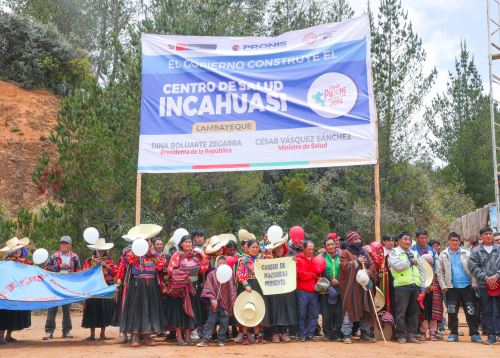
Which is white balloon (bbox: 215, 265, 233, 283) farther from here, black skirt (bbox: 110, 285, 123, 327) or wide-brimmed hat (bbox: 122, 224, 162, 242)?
black skirt (bbox: 110, 285, 123, 327)

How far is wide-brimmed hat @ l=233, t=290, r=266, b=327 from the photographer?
9.21 m

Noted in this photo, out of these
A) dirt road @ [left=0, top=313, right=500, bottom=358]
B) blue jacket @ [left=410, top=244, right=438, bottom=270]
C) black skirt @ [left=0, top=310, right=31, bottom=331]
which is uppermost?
blue jacket @ [left=410, top=244, right=438, bottom=270]

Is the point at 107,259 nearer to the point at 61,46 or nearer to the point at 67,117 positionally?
the point at 67,117

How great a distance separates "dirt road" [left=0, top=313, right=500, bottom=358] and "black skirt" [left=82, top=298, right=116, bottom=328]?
392mm

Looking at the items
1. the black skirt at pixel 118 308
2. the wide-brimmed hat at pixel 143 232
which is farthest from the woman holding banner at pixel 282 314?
the black skirt at pixel 118 308

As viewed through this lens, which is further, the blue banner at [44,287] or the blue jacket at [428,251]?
the blue jacket at [428,251]

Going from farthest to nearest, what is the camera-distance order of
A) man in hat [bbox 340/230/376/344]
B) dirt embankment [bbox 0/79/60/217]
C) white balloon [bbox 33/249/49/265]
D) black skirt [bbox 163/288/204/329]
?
dirt embankment [bbox 0/79/60/217]
white balloon [bbox 33/249/49/265]
man in hat [bbox 340/230/376/344]
black skirt [bbox 163/288/204/329]

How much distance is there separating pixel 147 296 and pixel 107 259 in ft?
4.77

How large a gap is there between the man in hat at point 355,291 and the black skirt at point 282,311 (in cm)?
77

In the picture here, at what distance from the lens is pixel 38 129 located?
30.5 m

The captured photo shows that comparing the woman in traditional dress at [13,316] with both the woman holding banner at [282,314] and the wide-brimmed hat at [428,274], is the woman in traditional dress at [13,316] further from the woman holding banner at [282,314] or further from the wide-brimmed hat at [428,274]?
the wide-brimmed hat at [428,274]

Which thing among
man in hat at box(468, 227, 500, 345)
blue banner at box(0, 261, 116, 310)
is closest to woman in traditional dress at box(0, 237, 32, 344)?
blue banner at box(0, 261, 116, 310)

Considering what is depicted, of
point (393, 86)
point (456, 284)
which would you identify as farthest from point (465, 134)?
point (456, 284)

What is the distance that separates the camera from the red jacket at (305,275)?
964cm
